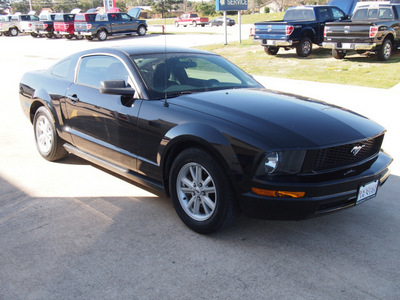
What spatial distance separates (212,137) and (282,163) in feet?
1.96

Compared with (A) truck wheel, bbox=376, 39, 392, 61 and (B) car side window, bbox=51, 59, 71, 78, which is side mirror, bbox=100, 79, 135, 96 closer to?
(B) car side window, bbox=51, 59, 71, 78

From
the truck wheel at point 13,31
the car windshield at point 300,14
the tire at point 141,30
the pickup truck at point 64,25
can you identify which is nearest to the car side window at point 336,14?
the car windshield at point 300,14

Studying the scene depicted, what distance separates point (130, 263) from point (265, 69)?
12887 millimetres

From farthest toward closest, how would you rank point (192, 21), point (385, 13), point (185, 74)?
point (192, 21) < point (385, 13) < point (185, 74)

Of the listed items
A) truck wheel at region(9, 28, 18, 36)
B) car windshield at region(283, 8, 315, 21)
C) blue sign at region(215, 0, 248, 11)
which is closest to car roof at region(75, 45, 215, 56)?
car windshield at region(283, 8, 315, 21)

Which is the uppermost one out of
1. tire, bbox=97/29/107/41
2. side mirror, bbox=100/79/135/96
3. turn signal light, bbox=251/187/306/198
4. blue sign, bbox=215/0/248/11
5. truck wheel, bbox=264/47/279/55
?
blue sign, bbox=215/0/248/11

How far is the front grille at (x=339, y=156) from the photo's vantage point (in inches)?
127

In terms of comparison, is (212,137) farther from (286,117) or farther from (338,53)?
(338,53)

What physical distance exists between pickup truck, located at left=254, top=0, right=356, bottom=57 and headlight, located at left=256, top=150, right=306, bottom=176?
554 inches

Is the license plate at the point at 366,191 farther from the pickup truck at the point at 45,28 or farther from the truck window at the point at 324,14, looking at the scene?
the pickup truck at the point at 45,28

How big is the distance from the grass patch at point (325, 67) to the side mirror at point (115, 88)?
8962 mm

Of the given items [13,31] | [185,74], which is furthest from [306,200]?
[13,31]

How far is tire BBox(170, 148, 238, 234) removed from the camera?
11.1ft

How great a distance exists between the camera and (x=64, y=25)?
32.9 metres
